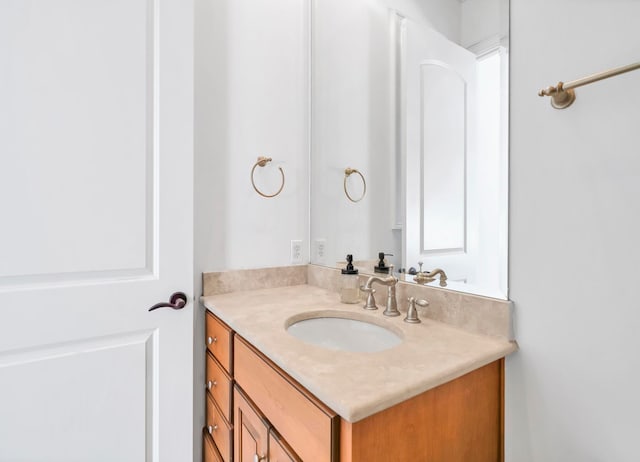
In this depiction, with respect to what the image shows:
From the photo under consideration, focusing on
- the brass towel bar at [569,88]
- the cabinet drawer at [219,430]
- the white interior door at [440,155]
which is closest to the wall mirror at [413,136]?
the white interior door at [440,155]

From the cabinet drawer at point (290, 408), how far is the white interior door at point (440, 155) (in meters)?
0.59

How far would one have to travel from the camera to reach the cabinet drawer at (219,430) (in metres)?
1.04

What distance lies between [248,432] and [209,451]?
0.51 meters

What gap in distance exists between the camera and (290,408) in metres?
0.70

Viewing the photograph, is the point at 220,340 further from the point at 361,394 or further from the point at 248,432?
the point at 361,394

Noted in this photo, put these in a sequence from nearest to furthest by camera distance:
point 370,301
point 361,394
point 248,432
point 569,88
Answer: point 361,394 → point 569,88 → point 248,432 → point 370,301

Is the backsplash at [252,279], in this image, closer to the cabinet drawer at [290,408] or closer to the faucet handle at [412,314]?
the cabinet drawer at [290,408]

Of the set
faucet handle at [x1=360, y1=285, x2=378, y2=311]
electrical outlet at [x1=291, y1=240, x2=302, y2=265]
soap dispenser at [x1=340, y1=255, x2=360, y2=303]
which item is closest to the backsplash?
electrical outlet at [x1=291, y1=240, x2=302, y2=265]

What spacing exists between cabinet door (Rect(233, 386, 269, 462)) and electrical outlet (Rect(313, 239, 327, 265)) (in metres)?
0.71

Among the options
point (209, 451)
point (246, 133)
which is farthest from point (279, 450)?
point (246, 133)

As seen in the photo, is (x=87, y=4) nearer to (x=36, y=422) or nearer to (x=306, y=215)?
(x=306, y=215)

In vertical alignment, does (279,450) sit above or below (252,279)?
below

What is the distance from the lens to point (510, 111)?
32.5 inches

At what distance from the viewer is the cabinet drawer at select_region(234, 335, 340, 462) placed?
0.59m
